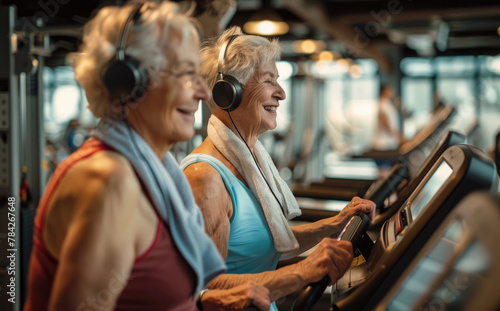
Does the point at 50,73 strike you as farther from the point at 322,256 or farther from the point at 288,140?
the point at 322,256

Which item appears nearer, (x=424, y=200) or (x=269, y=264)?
(x=424, y=200)

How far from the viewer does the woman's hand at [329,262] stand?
1240 mm

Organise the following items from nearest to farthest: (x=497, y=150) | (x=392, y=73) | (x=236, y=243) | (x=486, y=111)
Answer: (x=236, y=243), (x=497, y=150), (x=486, y=111), (x=392, y=73)

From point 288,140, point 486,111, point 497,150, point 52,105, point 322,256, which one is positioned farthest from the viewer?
point 52,105

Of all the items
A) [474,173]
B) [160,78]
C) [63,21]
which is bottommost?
[474,173]

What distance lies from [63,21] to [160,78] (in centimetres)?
510

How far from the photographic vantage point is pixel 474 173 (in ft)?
3.30

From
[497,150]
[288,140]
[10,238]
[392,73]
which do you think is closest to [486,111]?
[392,73]

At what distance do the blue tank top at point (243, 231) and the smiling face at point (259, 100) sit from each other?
20cm

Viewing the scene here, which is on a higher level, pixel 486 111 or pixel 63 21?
pixel 63 21

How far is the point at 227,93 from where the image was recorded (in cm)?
157

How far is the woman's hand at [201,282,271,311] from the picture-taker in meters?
1.15

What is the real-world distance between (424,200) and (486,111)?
12538 mm

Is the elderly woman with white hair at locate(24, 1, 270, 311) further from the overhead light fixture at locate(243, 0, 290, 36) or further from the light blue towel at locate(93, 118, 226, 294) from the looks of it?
the overhead light fixture at locate(243, 0, 290, 36)
